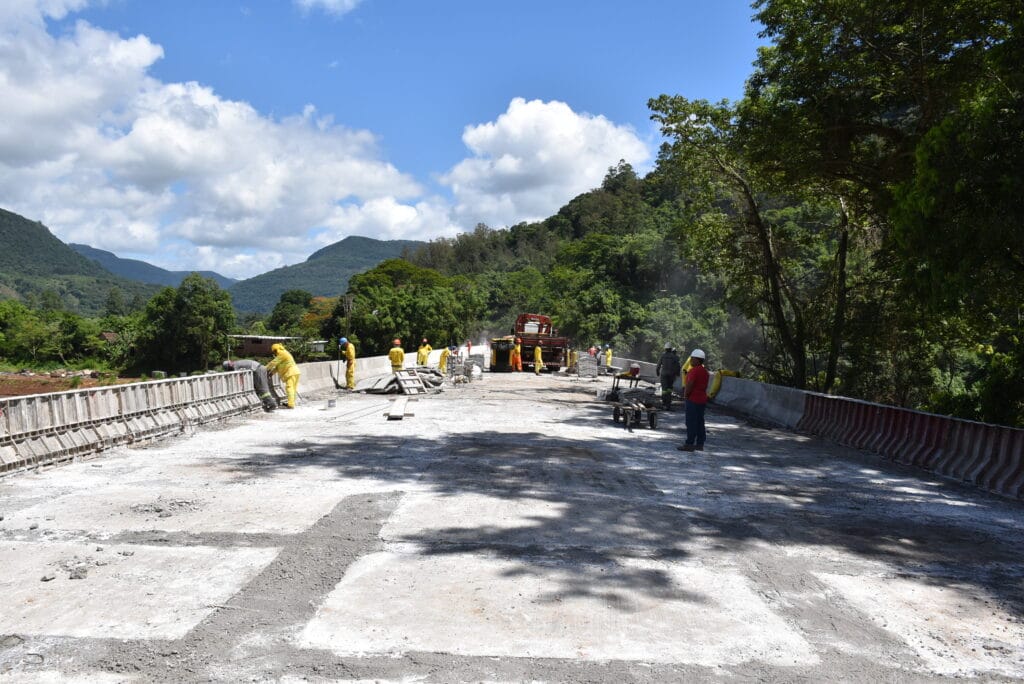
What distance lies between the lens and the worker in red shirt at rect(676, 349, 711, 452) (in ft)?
41.5

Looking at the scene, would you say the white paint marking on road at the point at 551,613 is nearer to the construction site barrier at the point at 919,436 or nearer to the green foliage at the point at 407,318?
the construction site barrier at the point at 919,436

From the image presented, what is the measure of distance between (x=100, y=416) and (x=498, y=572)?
28.4 ft

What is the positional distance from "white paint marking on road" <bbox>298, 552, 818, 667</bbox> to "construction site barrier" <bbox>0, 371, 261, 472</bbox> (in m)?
6.51

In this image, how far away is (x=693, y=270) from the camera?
2724 inches

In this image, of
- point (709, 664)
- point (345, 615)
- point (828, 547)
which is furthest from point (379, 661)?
point (828, 547)

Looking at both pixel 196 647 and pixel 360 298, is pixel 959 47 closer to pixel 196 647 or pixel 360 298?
pixel 196 647

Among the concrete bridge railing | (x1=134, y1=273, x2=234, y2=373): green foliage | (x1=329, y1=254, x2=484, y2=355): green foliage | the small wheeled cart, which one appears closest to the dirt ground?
(x1=134, y1=273, x2=234, y2=373): green foliage

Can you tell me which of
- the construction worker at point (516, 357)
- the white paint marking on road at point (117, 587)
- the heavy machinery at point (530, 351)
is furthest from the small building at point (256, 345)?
the white paint marking on road at point (117, 587)

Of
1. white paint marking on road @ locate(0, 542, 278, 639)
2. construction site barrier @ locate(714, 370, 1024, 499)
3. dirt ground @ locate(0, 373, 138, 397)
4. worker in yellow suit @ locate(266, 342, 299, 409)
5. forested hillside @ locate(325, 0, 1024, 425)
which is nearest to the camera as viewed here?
white paint marking on road @ locate(0, 542, 278, 639)

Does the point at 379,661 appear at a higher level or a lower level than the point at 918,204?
lower

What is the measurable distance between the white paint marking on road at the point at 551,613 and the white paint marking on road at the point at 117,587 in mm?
890

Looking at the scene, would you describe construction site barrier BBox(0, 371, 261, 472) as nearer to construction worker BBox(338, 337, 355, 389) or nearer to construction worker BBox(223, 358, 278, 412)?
construction worker BBox(223, 358, 278, 412)

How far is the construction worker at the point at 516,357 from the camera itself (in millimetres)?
40125

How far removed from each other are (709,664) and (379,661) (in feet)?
6.29
